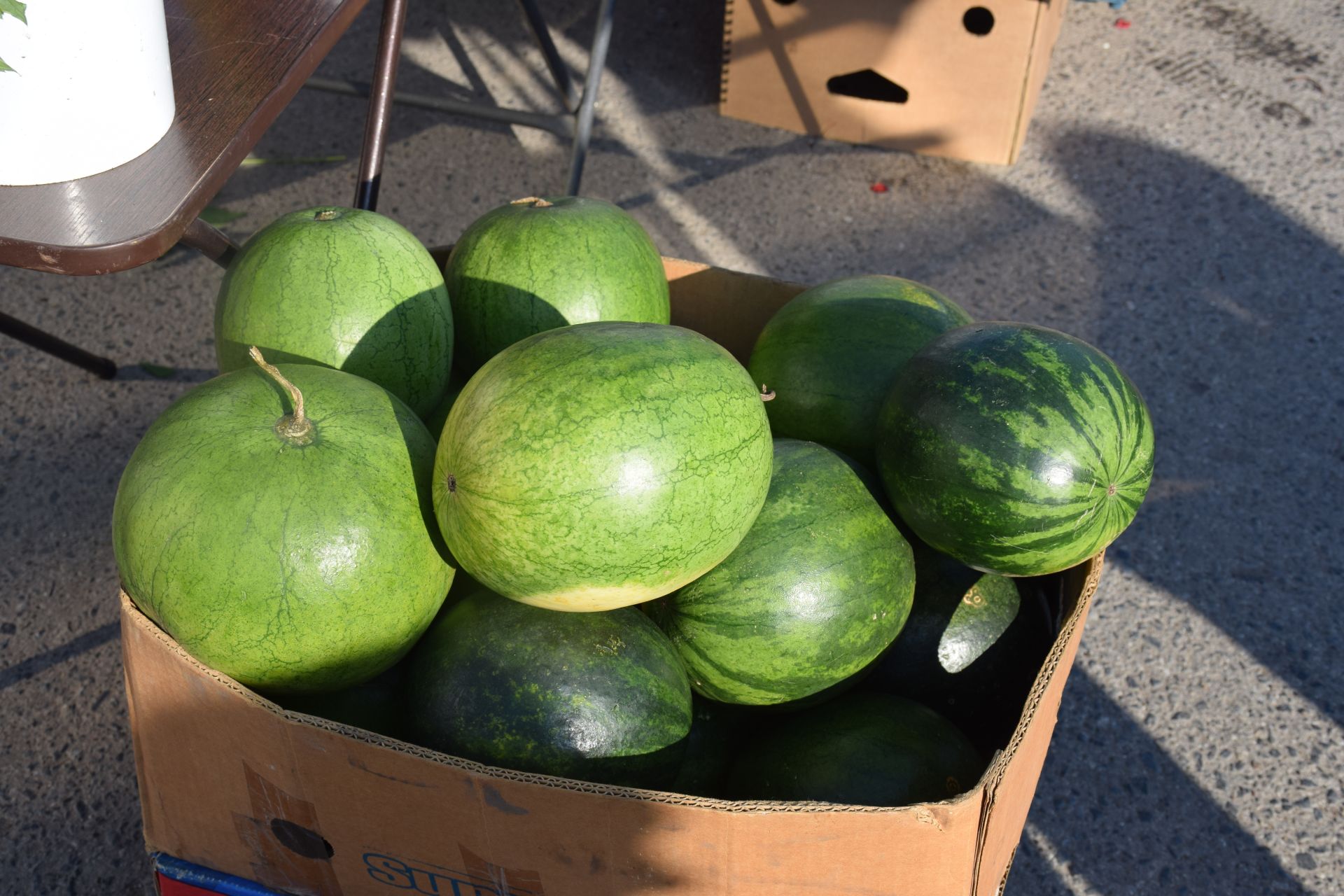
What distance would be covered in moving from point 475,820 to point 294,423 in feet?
1.91

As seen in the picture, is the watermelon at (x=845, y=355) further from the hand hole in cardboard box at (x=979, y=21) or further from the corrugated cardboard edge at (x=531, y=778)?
the hand hole in cardboard box at (x=979, y=21)

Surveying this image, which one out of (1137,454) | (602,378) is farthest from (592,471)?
(1137,454)

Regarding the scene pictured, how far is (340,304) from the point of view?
169 cm

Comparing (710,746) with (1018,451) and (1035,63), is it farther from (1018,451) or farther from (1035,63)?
(1035,63)

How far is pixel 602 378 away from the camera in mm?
1336

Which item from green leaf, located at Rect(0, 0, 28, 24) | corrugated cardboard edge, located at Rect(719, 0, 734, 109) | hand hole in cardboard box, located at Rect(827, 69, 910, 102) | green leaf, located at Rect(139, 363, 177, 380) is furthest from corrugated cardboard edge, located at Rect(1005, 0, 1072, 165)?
green leaf, located at Rect(0, 0, 28, 24)

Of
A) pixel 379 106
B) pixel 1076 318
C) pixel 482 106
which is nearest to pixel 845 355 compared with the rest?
pixel 379 106

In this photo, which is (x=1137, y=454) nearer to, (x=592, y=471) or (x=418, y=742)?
(x=592, y=471)

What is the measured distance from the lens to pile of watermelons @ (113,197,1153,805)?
1.34 m

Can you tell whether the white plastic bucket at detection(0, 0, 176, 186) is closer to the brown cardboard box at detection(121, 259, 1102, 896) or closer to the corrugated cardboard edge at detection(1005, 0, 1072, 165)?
the brown cardboard box at detection(121, 259, 1102, 896)

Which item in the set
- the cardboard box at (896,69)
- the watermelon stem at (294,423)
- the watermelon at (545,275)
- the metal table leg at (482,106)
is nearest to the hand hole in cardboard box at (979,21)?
the cardboard box at (896,69)

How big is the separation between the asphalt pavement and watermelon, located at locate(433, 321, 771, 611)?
1299mm

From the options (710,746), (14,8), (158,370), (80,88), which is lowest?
(158,370)

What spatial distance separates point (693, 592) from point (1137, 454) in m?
0.71
